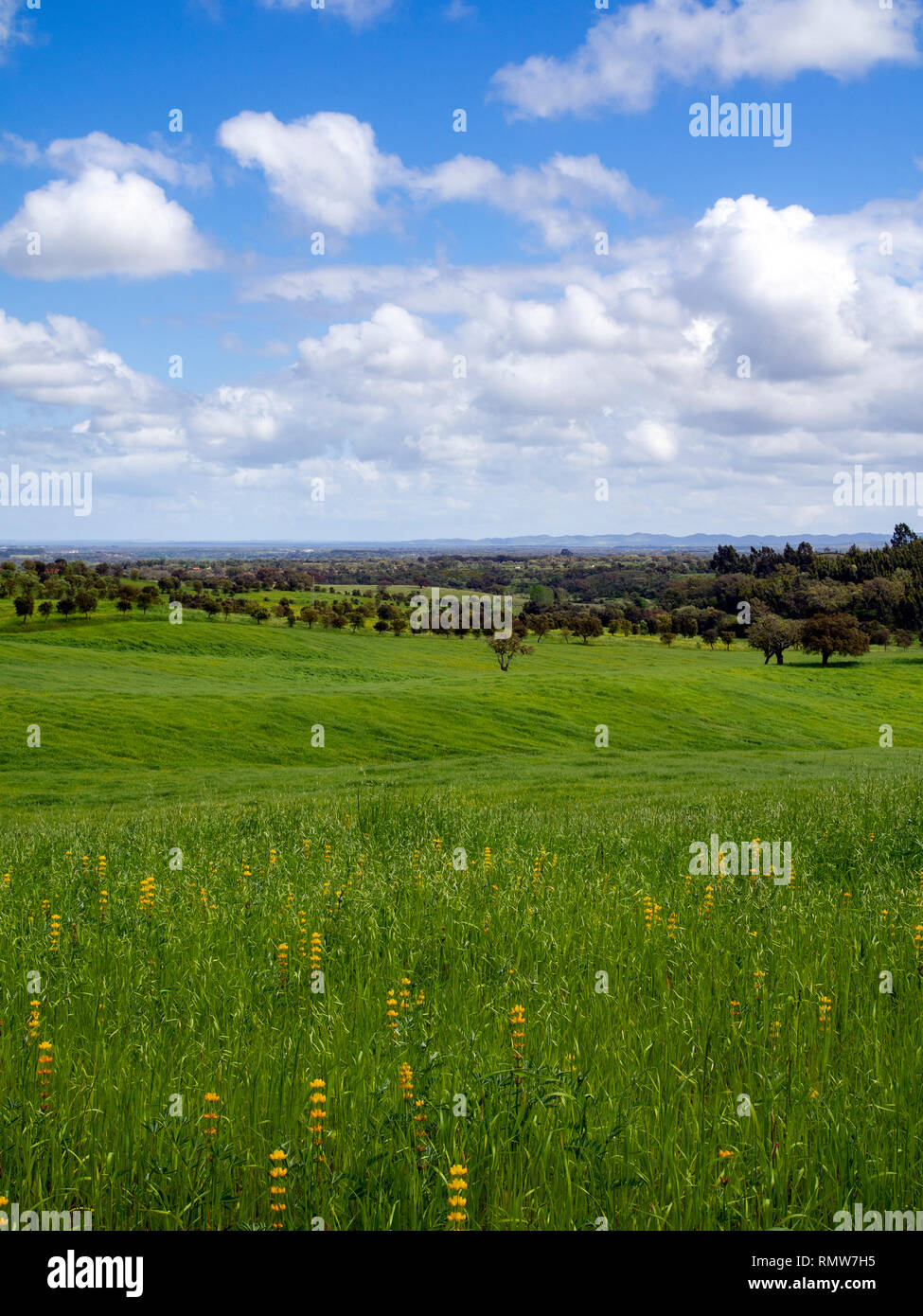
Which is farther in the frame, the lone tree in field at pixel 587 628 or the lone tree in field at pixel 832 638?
the lone tree in field at pixel 587 628

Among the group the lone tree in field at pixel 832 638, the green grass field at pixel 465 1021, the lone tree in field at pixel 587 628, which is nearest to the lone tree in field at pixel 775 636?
the lone tree in field at pixel 832 638

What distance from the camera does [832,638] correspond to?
91562 mm

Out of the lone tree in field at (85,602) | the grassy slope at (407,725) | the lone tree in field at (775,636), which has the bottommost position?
the grassy slope at (407,725)

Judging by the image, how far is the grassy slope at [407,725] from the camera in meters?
31.7

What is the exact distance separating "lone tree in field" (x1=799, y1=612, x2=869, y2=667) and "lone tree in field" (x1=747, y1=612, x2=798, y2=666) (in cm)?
409

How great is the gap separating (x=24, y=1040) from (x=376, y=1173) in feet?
7.86

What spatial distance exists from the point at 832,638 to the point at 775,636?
8.86 m

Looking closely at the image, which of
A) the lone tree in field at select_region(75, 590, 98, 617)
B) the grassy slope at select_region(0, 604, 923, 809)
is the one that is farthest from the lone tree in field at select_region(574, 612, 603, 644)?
the lone tree in field at select_region(75, 590, 98, 617)

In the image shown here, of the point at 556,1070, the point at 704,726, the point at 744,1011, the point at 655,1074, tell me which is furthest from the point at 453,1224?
the point at 704,726

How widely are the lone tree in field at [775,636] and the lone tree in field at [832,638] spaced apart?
4094mm

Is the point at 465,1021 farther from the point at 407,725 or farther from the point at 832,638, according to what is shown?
the point at 832,638

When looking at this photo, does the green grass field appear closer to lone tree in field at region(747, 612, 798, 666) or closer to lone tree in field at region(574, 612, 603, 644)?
lone tree in field at region(747, 612, 798, 666)

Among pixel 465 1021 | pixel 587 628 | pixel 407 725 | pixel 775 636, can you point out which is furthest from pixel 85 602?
pixel 465 1021

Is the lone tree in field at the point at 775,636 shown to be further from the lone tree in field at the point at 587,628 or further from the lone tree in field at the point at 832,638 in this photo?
the lone tree in field at the point at 587,628
